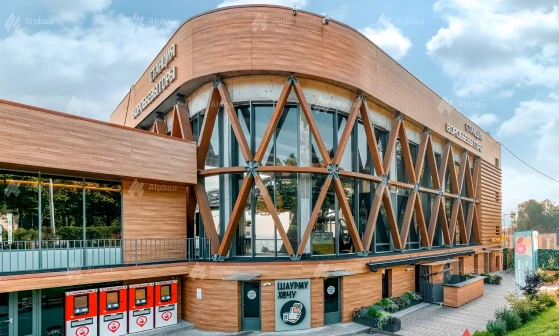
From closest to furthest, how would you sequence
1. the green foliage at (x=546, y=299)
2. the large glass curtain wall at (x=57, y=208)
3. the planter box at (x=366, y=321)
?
the large glass curtain wall at (x=57, y=208) < the planter box at (x=366, y=321) < the green foliage at (x=546, y=299)

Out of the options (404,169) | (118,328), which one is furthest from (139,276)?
(404,169)

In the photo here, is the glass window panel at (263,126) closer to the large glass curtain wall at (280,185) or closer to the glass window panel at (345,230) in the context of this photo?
the large glass curtain wall at (280,185)

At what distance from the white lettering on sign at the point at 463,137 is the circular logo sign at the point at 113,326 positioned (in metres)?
23.6

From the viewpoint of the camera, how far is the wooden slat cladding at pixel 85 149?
38.2 ft

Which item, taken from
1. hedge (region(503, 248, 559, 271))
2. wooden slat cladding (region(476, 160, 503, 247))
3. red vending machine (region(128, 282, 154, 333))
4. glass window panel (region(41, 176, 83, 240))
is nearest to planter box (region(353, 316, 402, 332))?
red vending machine (region(128, 282, 154, 333))

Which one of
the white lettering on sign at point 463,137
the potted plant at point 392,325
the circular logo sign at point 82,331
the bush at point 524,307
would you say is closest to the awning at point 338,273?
the potted plant at point 392,325

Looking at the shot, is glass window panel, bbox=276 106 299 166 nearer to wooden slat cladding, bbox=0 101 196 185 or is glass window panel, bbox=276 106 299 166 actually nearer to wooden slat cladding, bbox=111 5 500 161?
wooden slat cladding, bbox=111 5 500 161

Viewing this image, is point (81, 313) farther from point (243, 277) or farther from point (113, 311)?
point (243, 277)

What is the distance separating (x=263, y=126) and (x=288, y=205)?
11.9 feet

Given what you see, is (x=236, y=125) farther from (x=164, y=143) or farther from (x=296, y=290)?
(x=296, y=290)

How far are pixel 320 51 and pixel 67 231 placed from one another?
476 inches

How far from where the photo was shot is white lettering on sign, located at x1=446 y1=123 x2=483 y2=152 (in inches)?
1067

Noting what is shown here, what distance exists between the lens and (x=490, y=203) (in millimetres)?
35250

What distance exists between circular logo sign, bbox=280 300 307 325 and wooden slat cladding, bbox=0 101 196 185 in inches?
258
